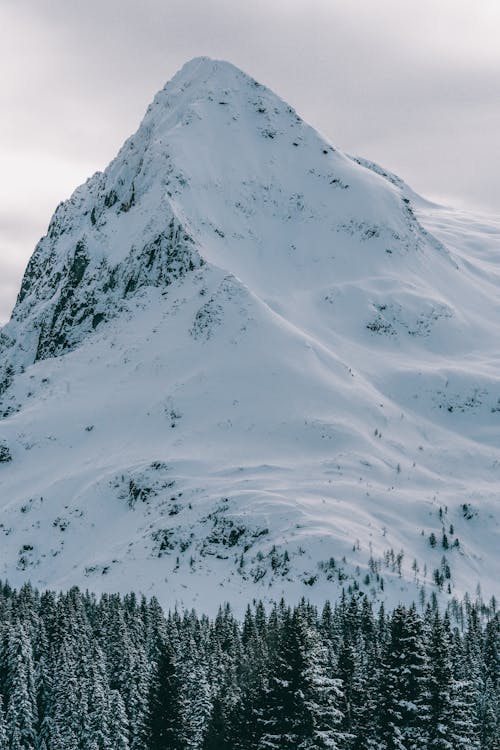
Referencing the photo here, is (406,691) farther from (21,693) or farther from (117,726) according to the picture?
(21,693)

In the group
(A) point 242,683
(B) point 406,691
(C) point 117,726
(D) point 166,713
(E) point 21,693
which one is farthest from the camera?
(E) point 21,693

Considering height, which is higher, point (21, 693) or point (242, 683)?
point (242, 683)

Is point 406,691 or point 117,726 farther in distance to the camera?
point 117,726

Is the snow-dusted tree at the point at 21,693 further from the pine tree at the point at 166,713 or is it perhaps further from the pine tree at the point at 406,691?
the pine tree at the point at 406,691

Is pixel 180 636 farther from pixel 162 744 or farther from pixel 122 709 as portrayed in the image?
pixel 162 744

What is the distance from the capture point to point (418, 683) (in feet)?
178

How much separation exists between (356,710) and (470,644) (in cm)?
6456

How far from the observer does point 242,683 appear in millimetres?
99375

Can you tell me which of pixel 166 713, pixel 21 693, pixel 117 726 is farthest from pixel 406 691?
pixel 21 693

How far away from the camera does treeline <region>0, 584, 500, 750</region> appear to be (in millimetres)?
53969

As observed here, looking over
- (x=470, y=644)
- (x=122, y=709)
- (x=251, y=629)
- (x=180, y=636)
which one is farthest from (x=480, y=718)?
(x=251, y=629)

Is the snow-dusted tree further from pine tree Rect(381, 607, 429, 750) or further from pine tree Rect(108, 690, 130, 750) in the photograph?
pine tree Rect(381, 607, 429, 750)

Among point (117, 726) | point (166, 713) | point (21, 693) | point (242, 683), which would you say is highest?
point (242, 683)

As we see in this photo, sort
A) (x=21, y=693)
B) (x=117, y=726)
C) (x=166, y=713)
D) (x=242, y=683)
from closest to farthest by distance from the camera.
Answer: (x=166, y=713), (x=242, y=683), (x=117, y=726), (x=21, y=693)
